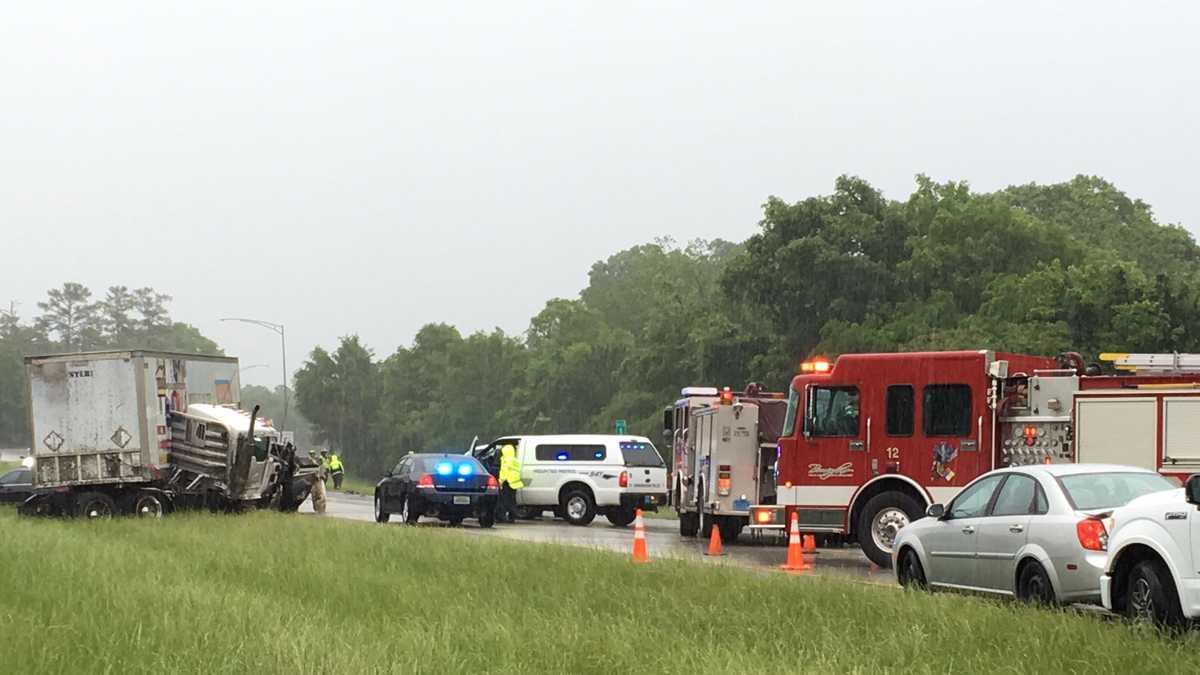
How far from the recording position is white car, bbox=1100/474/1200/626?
10.6 metres

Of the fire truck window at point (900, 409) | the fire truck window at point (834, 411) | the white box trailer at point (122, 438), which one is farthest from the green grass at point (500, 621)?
the white box trailer at point (122, 438)

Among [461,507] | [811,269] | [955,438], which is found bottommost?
[461,507]

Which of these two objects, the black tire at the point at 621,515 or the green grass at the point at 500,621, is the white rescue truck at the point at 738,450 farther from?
the green grass at the point at 500,621

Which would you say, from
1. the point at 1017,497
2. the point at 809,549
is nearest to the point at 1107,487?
the point at 1017,497

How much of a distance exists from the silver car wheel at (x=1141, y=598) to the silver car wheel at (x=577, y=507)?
2137 centimetres

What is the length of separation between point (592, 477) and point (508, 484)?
175 cm

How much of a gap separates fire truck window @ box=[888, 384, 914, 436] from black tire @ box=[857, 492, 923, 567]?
0.85 m

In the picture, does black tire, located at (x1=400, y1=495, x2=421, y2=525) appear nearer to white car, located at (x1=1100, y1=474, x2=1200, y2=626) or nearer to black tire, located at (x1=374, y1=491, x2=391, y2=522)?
black tire, located at (x1=374, y1=491, x2=391, y2=522)

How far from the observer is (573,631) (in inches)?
433

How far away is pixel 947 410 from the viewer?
20.3 m

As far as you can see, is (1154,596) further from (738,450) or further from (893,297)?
(893,297)

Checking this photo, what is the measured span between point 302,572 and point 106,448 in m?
13.9

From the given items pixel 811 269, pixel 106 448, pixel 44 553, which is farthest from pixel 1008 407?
pixel 811 269

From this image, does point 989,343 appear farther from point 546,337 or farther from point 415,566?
point 546,337
